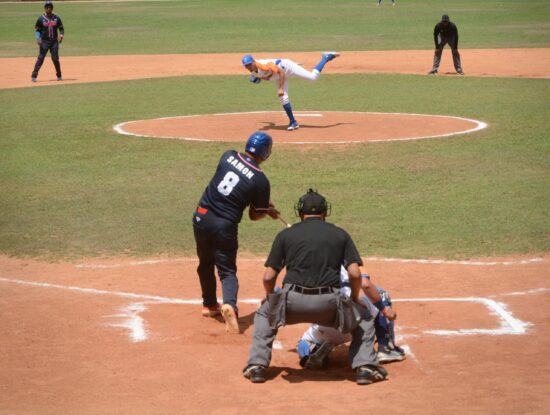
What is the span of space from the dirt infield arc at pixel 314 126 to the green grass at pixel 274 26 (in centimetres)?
1906

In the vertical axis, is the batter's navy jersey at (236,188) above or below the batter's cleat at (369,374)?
above

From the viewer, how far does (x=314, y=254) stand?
899 centimetres

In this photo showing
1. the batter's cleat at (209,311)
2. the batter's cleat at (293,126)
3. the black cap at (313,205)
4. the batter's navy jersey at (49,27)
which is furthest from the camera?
the batter's navy jersey at (49,27)

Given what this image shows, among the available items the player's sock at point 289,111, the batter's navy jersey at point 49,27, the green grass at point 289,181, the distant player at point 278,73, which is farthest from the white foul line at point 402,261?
the batter's navy jersey at point 49,27

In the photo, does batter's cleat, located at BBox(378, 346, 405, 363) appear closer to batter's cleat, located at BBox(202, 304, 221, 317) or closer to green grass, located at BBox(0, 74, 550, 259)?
batter's cleat, located at BBox(202, 304, 221, 317)

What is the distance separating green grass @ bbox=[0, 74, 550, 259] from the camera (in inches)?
579

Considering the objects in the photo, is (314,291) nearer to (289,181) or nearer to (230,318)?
(230,318)

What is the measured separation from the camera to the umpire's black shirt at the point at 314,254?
898cm

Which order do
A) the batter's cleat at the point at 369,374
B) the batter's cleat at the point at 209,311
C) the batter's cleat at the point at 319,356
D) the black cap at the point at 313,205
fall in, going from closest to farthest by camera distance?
the batter's cleat at the point at 369,374 → the black cap at the point at 313,205 → the batter's cleat at the point at 319,356 → the batter's cleat at the point at 209,311

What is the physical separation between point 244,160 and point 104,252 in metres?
4.13

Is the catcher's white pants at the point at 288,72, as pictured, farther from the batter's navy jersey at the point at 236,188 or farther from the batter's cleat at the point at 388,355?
the batter's cleat at the point at 388,355

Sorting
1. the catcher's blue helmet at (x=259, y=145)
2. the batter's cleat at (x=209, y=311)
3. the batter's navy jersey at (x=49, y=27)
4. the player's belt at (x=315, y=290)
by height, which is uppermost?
the catcher's blue helmet at (x=259, y=145)

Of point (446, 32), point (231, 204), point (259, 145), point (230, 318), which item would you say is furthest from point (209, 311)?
point (446, 32)

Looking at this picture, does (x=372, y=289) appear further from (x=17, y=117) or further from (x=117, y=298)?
(x=17, y=117)
